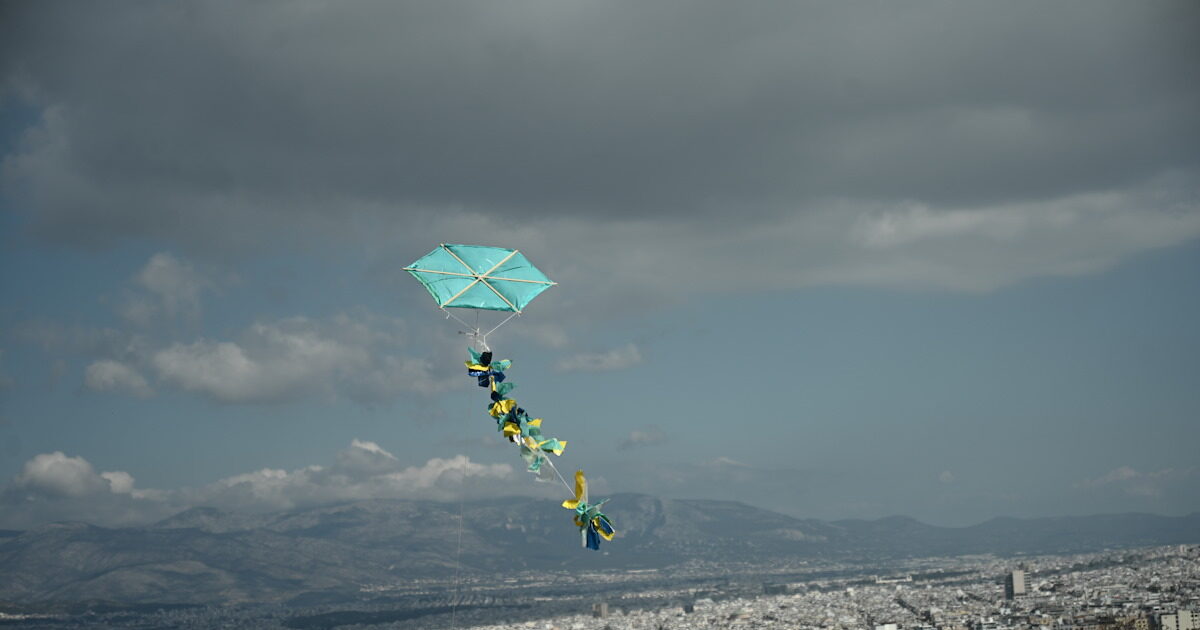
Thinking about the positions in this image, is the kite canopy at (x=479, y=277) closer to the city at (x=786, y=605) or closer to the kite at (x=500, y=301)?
the kite at (x=500, y=301)

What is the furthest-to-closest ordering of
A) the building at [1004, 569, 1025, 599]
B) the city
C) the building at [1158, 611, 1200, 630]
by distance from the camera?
the building at [1004, 569, 1025, 599]
the city
the building at [1158, 611, 1200, 630]

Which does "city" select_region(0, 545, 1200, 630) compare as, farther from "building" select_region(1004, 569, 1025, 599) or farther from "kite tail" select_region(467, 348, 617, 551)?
"kite tail" select_region(467, 348, 617, 551)

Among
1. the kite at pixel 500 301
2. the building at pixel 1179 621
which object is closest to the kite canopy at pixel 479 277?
the kite at pixel 500 301

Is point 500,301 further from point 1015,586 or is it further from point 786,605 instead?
point 786,605

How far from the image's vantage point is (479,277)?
2088 centimetres

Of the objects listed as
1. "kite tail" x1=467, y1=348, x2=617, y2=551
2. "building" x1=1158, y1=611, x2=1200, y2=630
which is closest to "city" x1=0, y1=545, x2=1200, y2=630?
"building" x1=1158, y1=611, x2=1200, y2=630

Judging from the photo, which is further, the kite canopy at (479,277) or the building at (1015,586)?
the building at (1015,586)

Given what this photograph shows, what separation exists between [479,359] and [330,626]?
119 m

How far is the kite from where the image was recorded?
19453mm

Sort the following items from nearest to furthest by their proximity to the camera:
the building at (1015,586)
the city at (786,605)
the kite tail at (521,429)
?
the kite tail at (521,429) → the city at (786,605) → the building at (1015,586)

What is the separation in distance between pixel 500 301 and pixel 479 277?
64 centimetres

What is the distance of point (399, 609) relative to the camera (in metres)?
150

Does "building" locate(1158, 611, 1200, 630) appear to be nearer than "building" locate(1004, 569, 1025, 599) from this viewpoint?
Yes

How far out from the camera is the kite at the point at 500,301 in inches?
766
